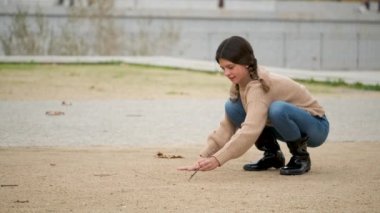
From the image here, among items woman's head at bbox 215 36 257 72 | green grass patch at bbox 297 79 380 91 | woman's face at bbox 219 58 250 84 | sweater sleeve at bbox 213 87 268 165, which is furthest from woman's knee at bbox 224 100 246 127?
green grass patch at bbox 297 79 380 91

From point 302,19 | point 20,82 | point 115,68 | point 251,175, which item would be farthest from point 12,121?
point 302,19

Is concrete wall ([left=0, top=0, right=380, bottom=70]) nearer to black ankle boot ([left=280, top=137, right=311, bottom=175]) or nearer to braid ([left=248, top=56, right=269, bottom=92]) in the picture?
black ankle boot ([left=280, top=137, right=311, bottom=175])

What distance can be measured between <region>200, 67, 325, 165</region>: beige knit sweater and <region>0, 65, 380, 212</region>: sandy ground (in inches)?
10.3

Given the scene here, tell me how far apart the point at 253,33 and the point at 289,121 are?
2904 centimetres

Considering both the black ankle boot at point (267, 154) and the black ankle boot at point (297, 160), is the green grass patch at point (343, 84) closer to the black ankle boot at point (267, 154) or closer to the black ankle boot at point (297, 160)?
the black ankle boot at point (267, 154)

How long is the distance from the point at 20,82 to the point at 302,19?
20.1 meters

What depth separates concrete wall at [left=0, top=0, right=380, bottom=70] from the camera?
34812 mm

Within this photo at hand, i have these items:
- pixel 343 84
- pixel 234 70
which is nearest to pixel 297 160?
pixel 234 70

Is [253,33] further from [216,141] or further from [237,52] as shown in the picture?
[237,52]

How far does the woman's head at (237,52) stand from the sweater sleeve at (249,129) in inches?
9.9

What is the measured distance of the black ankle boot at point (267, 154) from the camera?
299 inches

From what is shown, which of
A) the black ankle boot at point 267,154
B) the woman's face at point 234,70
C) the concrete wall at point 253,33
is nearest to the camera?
the woman's face at point 234,70

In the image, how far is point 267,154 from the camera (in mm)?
7629

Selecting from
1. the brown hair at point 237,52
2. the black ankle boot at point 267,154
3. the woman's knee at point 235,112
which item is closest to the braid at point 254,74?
the brown hair at point 237,52
